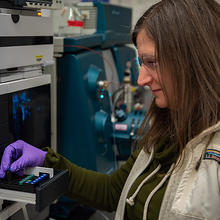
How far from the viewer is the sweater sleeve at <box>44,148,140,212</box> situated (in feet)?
4.14

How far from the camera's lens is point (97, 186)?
4.22 feet

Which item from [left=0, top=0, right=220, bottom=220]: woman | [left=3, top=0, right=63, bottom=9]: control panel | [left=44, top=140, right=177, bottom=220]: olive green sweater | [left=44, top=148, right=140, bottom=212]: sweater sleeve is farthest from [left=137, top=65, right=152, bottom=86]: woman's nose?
[left=3, top=0, right=63, bottom=9]: control panel

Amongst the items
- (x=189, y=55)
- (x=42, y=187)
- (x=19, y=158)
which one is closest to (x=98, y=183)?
(x=19, y=158)

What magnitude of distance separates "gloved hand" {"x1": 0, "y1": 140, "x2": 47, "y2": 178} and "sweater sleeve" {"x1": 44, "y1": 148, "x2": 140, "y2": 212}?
14cm

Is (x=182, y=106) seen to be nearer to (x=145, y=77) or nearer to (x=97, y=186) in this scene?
(x=145, y=77)

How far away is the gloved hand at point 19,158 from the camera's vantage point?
1.04 meters

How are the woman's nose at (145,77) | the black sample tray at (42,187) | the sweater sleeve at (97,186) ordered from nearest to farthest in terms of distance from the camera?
the black sample tray at (42,187) → the woman's nose at (145,77) → the sweater sleeve at (97,186)

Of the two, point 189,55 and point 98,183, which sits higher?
point 189,55

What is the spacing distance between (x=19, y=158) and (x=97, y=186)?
0.34 metres

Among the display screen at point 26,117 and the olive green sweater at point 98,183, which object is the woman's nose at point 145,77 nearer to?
the olive green sweater at point 98,183

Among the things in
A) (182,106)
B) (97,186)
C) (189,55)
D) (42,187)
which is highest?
(189,55)

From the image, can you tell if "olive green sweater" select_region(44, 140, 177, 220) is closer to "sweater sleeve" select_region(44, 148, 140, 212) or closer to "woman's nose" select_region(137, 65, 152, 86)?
"sweater sleeve" select_region(44, 148, 140, 212)

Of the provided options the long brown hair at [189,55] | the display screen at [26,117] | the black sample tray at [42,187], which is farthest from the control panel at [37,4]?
the black sample tray at [42,187]

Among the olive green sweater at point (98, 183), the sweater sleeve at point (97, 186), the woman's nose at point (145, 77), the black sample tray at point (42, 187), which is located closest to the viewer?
the black sample tray at point (42, 187)
